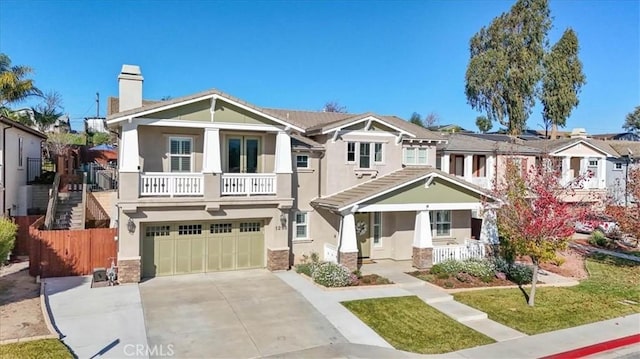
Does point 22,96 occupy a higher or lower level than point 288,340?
higher

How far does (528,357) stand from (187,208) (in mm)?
11676

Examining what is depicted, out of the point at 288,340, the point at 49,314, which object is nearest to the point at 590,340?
the point at 288,340

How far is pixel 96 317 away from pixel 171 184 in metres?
5.33

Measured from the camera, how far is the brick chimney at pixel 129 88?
675 inches

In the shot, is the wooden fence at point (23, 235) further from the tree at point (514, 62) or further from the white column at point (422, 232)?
the tree at point (514, 62)

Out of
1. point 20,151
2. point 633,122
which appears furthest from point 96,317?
point 633,122

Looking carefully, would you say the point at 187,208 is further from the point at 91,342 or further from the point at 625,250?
the point at 625,250

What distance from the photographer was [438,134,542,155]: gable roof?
991 inches

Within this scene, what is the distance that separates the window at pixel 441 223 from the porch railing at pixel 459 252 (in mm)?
1858

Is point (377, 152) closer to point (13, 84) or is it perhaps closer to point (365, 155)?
point (365, 155)

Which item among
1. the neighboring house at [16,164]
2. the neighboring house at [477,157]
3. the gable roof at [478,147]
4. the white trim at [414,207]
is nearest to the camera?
the white trim at [414,207]

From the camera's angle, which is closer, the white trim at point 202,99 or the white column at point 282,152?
the white trim at point 202,99

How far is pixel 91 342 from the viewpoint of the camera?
33.4 feet

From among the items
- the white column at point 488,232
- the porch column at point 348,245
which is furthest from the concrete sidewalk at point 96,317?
the white column at point 488,232
